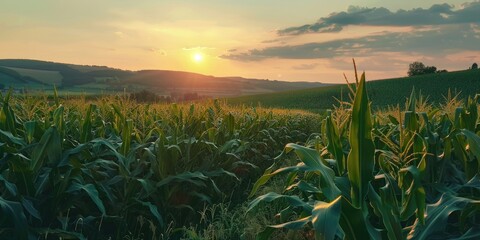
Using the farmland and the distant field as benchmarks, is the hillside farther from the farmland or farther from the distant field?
the farmland

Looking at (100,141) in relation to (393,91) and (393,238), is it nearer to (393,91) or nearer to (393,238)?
(393,238)

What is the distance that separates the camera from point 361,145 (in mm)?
2562

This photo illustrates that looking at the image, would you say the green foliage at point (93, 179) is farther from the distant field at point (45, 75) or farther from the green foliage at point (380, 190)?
the distant field at point (45, 75)

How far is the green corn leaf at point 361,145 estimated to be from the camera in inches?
98.3

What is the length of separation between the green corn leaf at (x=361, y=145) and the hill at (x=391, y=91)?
5205cm

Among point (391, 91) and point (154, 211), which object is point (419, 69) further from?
point (154, 211)

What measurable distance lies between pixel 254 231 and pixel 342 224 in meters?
1.73

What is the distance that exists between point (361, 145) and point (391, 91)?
59972mm

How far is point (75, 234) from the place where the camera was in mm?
3783

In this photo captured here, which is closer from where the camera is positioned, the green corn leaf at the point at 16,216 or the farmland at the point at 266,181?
the farmland at the point at 266,181

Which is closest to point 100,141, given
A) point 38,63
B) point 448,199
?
point 448,199

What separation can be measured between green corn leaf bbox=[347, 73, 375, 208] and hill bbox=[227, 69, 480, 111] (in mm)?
52046

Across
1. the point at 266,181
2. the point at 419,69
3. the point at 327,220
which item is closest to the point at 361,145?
the point at 327,220

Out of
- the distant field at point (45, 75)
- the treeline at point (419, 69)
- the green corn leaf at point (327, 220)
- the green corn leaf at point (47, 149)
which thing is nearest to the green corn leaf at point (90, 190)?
the green corn leaf at point (47, 149)
